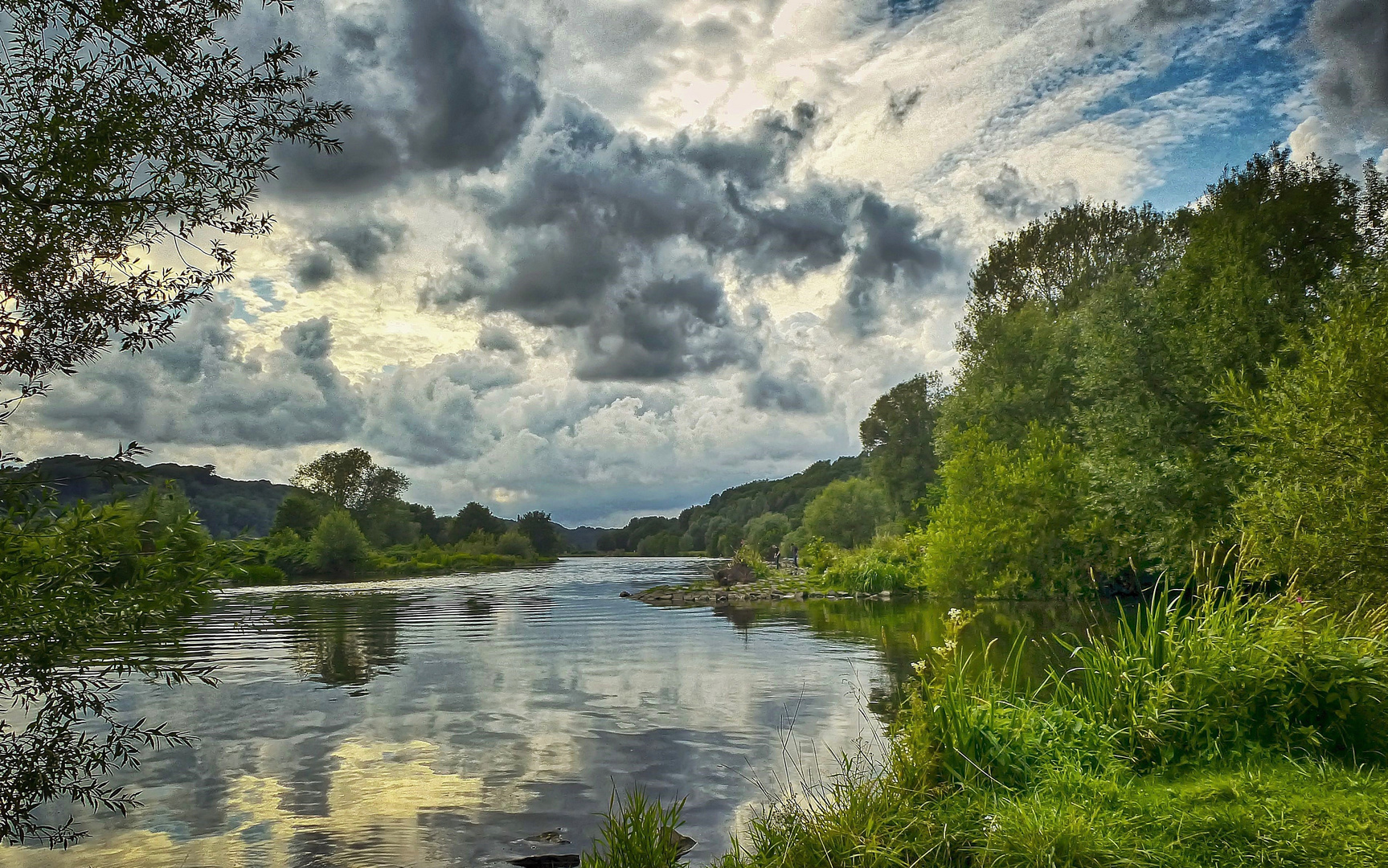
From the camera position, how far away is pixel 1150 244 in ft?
150

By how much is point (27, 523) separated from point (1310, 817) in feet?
31.6

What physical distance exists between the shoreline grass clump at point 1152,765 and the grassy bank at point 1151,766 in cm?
2

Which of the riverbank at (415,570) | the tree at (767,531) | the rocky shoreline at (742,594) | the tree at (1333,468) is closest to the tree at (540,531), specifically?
the riverbank at (415,570)

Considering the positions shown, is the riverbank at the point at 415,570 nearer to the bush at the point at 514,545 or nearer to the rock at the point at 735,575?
the bush at the point at 514,545

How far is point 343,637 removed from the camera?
29.5 m

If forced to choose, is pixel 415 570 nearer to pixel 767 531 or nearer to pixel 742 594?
pixel 767 531

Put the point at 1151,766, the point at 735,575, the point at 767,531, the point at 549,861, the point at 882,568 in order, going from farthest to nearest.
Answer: the point at 767,531 → the point at 735,575 → the point at 882,568 → the point at 549,861 → the point at 1151,766

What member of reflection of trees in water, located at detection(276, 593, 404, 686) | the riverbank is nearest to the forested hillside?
reflection of trees in water, located at detection(276, 593, 404, 686)

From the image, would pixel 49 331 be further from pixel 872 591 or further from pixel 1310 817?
pixel 872 591

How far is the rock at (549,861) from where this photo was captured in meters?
8.60

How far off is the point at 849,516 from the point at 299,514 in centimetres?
5101

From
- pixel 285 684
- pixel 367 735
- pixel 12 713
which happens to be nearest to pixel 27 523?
pixel 367 735

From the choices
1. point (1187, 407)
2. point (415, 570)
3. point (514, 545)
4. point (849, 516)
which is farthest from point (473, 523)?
point (1187, 407)

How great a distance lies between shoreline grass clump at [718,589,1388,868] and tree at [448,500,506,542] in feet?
401
